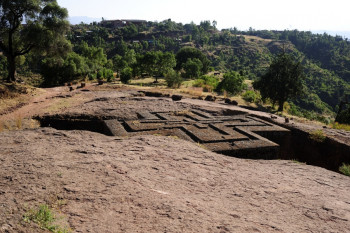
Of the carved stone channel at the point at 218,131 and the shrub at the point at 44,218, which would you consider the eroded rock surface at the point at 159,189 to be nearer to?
the shrub at the point at 44,218

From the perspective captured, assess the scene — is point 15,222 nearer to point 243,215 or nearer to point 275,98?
point 243,215

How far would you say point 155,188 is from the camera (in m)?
4.38

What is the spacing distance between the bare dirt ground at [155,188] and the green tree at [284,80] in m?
17.0

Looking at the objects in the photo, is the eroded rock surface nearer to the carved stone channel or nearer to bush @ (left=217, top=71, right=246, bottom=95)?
the carved stone channel

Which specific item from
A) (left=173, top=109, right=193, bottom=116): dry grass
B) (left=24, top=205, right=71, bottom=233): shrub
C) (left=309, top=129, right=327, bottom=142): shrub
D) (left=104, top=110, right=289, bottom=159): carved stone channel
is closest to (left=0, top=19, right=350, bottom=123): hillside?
(left=173, top=109, right=193, bottom=116): dry grass

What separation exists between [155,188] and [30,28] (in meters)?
18.0

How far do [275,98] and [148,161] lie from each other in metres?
19.9

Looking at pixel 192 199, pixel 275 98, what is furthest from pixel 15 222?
pixel 275 98

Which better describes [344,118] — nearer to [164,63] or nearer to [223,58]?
[164,63]

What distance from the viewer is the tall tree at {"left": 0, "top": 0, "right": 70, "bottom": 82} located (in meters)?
17.0

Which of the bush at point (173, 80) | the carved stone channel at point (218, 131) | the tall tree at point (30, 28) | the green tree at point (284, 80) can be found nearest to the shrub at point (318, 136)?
the carved stone channel at point (218, 131)

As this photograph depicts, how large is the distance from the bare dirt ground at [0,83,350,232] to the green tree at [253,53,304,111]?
17048 mm

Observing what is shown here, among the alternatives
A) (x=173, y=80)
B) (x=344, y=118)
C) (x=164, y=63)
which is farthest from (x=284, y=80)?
(x=164, y=63)

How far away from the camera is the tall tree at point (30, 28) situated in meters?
17.0
